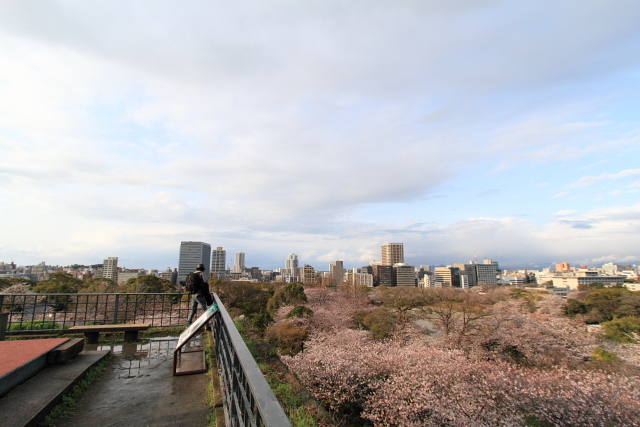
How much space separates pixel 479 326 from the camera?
→ 19.0 m

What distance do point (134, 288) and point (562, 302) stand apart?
122 ft

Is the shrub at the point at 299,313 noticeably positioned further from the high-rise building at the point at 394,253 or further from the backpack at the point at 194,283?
the high-rise building at the point at 394,253

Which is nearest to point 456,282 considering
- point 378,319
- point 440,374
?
point 378,319

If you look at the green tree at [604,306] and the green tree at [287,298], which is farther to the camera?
the green tree at [604,306]

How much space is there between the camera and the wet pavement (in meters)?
3.61

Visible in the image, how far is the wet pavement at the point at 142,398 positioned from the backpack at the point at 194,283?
125 centimetres

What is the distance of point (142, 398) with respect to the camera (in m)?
4.17

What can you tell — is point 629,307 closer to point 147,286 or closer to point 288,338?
point 288,338

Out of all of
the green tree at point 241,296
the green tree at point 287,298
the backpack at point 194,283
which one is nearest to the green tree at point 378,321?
the green tree at point 287,298

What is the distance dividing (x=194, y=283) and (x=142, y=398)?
2.29m

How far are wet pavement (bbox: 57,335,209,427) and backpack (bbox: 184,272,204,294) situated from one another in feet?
4.10

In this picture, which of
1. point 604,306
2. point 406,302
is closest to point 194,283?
point 406,302

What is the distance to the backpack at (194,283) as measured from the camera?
615 centimetres

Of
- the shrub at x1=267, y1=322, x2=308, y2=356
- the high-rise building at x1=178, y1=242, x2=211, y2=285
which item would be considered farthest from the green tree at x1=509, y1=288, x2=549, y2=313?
the high-rise building at x1=178, y1=242, x2=211, y2=285
